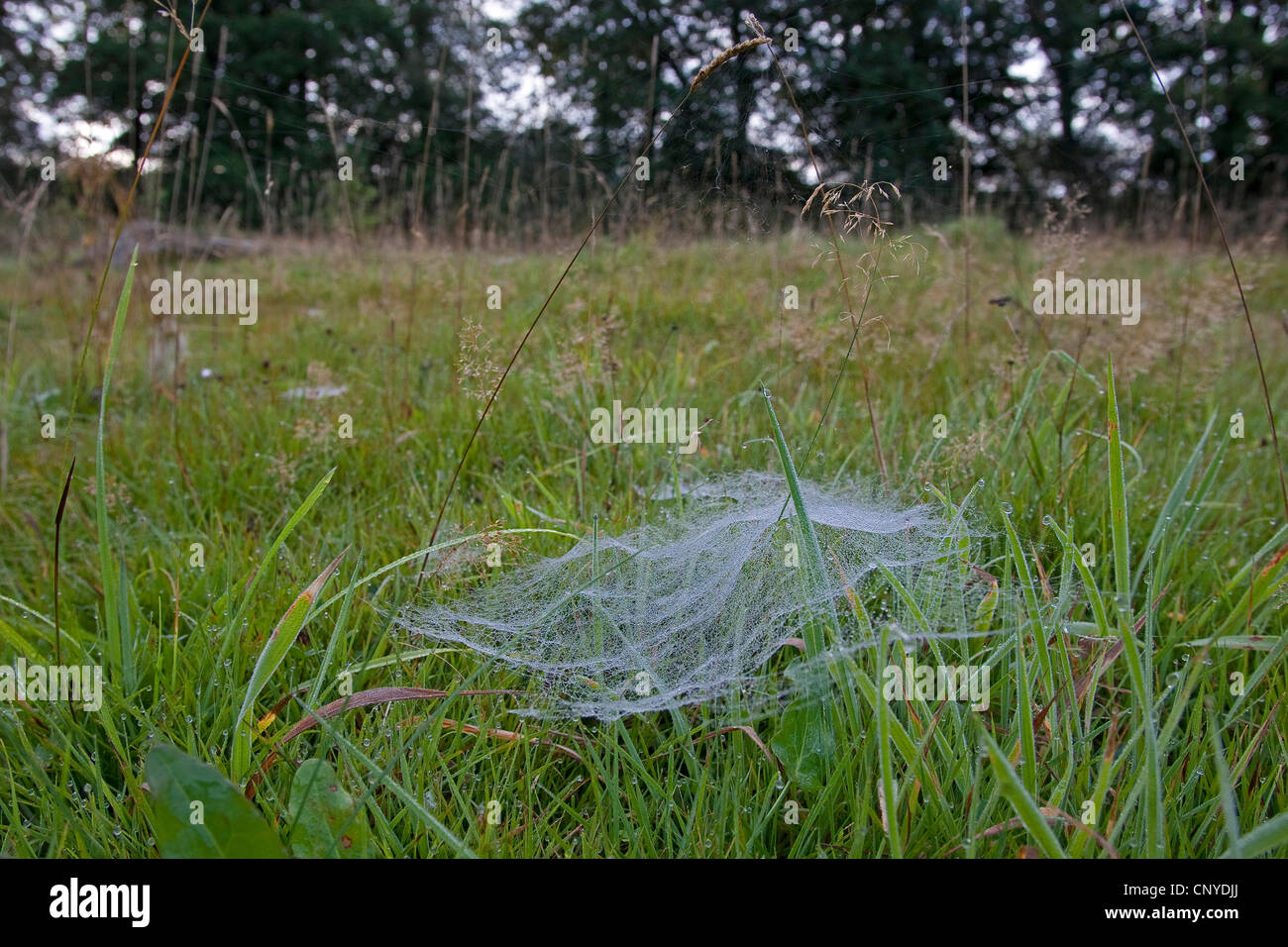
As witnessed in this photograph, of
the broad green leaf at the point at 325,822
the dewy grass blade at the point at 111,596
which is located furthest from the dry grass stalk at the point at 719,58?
the broad green leaf at the point at 325,822

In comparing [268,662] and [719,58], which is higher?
[719,58]

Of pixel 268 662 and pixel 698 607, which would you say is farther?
pixel 698 607

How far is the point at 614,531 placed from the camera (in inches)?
69.7

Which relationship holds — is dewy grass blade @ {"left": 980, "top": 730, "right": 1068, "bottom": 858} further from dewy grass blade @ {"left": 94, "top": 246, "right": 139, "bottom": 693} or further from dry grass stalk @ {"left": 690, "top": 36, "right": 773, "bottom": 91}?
dewy grass blade @ {"left": 94, "top": 246, "right": 139, "bottom": 693}

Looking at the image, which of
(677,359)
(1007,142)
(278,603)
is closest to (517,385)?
(677,359)

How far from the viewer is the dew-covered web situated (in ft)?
4.33

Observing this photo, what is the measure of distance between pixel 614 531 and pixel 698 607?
1.25 ft

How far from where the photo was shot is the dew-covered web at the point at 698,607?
132 cm

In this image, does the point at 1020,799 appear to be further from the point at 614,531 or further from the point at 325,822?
the point at 614,531

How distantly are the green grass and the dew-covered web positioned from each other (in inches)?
2.3

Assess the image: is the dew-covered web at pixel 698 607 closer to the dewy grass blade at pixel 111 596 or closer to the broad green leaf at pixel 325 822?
the broad green leaf at pixel 325 822

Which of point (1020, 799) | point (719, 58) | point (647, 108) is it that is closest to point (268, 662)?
point (1020, 799)
